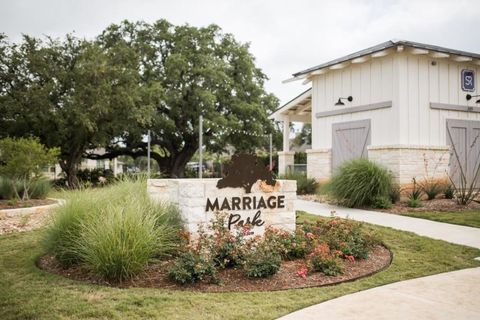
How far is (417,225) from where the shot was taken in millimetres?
8750

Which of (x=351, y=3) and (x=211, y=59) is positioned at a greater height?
(x=211, y=59)

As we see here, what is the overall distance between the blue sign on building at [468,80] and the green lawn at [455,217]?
568 cm

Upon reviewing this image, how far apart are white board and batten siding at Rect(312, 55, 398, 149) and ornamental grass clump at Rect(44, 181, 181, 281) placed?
939 centimetres

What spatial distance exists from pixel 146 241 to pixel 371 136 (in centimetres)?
1072

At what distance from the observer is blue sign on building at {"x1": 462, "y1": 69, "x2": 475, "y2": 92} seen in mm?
14222

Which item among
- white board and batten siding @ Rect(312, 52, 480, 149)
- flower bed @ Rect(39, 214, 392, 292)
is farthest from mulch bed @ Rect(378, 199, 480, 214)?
flower bed @ Rect(39, 214, 392, 292)

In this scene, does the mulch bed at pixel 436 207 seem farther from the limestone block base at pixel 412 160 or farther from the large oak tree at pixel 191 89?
the large oak tree at pixel 191 89

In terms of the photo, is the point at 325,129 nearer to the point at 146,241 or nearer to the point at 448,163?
the point at 448,163

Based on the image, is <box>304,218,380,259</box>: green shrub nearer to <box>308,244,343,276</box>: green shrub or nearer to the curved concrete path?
<box>308,244,343,276</box>: green shrub

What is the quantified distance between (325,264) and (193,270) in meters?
1.71

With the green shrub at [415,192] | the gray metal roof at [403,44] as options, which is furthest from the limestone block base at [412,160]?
the gray metal roof at [403,44]

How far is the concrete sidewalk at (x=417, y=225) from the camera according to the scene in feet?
24.5

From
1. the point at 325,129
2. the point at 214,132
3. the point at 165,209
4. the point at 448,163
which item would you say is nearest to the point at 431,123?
the point at 448,163

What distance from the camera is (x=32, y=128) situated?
2053 cm
